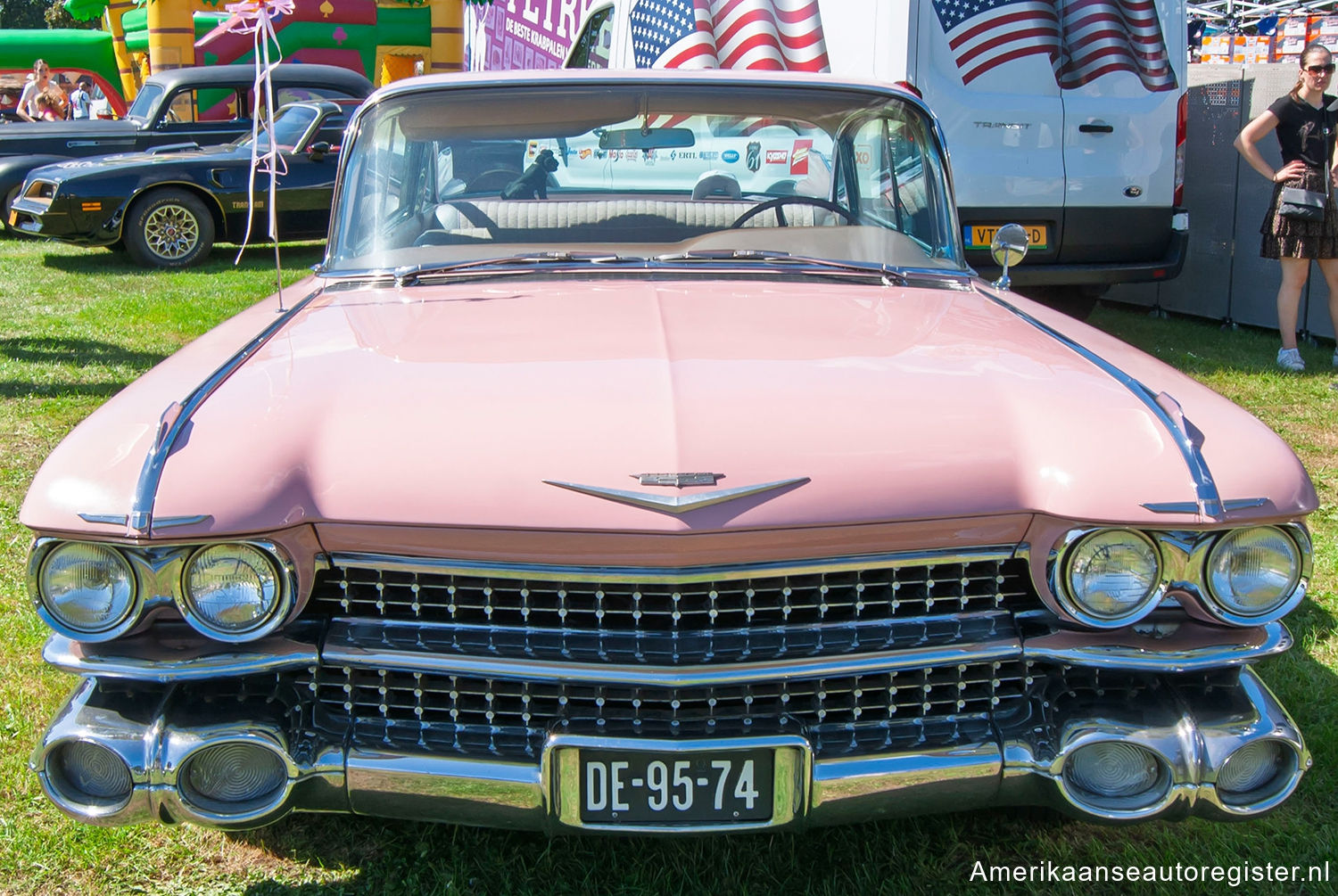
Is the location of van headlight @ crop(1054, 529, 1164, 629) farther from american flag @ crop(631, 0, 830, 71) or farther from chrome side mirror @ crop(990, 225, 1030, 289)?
american flag @ crop(631, 0, 830, 71)

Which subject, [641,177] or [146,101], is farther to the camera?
[146,101]

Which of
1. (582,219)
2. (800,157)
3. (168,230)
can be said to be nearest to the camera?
(582,219)

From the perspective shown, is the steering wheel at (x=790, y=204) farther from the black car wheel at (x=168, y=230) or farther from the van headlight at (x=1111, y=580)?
the black car wheel at (x=168, y=230)

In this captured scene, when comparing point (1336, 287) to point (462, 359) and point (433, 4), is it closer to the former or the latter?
point (462, 359)

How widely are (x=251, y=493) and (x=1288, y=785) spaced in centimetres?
178

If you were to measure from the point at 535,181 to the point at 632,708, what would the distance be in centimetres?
166

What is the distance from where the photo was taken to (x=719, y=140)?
3.28 meters

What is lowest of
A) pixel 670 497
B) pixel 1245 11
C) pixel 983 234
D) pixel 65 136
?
pixel 670 497

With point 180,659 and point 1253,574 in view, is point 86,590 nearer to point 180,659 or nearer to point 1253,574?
point 180,659

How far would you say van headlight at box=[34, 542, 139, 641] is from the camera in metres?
1.86

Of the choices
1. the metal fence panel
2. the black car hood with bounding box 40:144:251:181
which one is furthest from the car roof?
the metal fence panel

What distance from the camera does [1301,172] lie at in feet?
21.9

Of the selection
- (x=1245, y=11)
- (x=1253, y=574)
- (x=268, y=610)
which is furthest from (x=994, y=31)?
(x=1245, y=11)

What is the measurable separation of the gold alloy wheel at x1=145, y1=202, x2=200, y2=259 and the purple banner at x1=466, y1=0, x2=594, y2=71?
3380 millimetres
